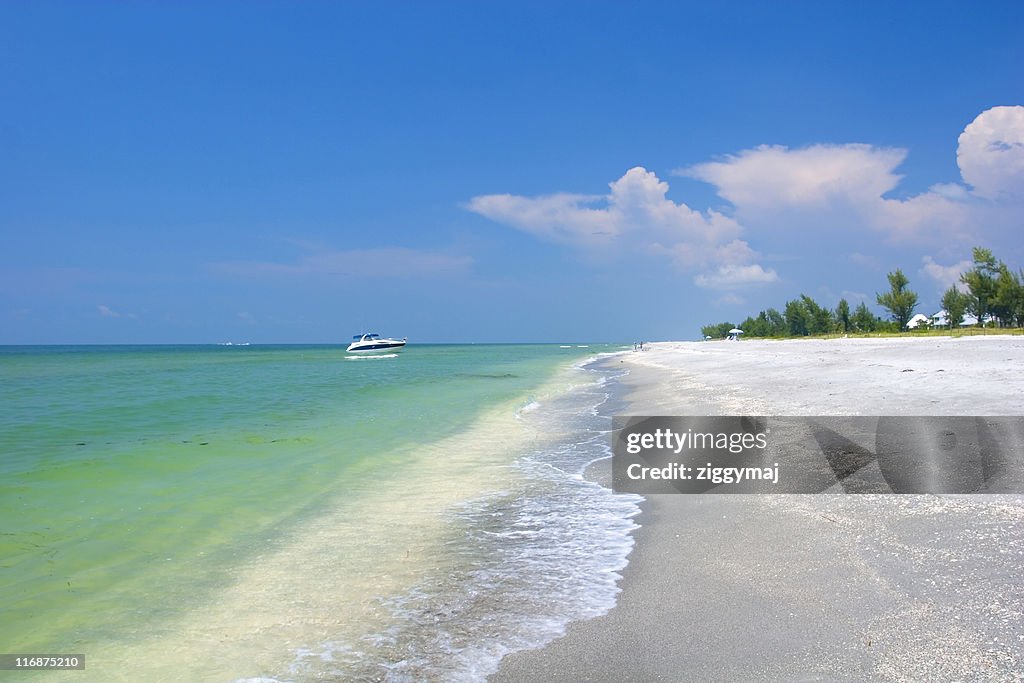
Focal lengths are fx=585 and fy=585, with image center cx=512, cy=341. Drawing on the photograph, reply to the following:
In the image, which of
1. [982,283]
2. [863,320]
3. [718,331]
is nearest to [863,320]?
[863,320]

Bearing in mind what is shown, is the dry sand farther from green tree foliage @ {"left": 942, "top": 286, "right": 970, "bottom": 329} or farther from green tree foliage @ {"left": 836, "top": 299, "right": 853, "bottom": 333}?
green tree foliage @ {"left": 836, "top": 299, "right": 853, "bottom": 333}

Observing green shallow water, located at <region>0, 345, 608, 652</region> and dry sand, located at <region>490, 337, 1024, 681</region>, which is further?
green shallow water, located at <region>0, 345, 608, 652</region>

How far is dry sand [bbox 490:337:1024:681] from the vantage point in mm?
3836

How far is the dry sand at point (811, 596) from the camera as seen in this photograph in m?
3.84

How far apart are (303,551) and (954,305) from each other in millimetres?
87618

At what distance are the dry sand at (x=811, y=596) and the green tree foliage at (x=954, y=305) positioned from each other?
79.9 metres

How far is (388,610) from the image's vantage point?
205 inches

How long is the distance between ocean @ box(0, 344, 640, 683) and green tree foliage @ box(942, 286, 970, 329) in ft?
250

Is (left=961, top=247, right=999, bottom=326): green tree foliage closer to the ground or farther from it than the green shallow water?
farther from it

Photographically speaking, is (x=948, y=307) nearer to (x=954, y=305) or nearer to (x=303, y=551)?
(x=954, y=305)

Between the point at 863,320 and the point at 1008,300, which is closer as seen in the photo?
the point at 1008,300

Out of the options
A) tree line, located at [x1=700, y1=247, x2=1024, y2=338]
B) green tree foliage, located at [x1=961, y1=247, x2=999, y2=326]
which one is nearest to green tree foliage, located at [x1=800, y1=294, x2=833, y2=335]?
tree line, located at [x1=700, y1=247, x2=1024, y2=338]

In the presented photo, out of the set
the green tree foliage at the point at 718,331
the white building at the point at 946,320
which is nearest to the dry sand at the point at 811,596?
the white building at the point at 946,320

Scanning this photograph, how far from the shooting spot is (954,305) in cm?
7269
